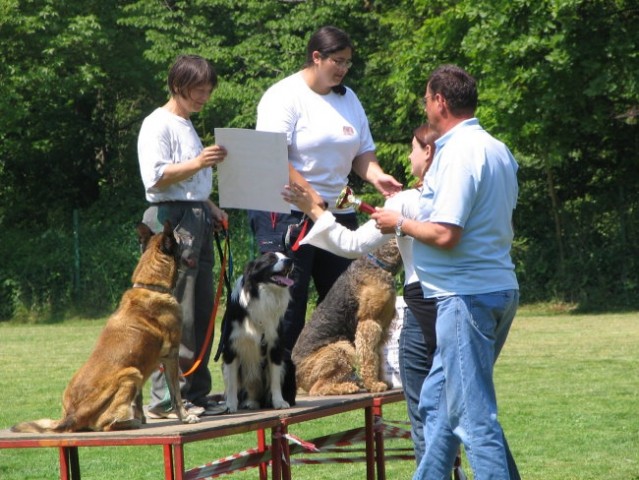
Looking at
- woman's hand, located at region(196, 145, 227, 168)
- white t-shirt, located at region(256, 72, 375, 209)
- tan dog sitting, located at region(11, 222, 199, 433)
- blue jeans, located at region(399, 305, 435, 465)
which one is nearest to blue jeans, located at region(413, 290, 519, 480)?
blue jeans, located at region(399, 305, 435, 465)

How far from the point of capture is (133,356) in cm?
503

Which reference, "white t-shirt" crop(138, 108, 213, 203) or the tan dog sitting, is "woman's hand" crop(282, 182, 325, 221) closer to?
"white t-shirt" crop(138, 108, 213, 203)

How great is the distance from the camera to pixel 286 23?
27.5 metres

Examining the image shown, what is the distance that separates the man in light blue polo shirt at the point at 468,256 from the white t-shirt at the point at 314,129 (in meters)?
1.42

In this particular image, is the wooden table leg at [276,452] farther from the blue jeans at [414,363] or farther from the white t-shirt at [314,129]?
the white t-shirt at [314,129]

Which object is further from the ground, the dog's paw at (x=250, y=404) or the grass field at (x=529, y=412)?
the dog's paw at (x=250, y=404)

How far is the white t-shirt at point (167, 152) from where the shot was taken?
560 centimetres

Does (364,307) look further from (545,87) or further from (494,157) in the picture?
(545,87)

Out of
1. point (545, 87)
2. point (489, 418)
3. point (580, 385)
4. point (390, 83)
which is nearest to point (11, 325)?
point (390, 83)

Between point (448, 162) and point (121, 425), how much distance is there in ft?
6.07

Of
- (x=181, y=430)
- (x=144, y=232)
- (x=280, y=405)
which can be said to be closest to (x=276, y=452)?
(x=280, y=405)

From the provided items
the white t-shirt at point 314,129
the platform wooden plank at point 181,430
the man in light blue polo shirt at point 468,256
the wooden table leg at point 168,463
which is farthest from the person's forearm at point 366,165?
the wooden table leg at point 168,463

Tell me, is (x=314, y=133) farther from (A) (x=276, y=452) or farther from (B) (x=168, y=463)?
(B) (x=168, y=463)

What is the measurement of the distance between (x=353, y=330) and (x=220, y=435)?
213cm
